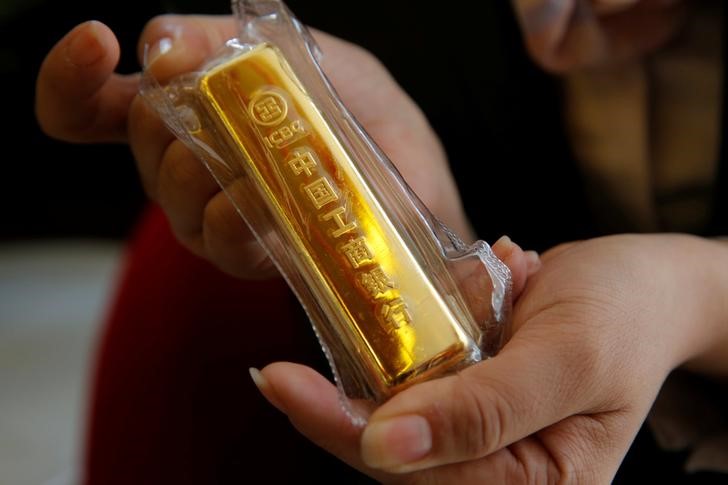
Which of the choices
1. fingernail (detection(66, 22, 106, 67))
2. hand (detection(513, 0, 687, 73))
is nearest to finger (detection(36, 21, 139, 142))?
fingernail (detection(66, 22, 106, 67))

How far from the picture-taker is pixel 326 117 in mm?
297

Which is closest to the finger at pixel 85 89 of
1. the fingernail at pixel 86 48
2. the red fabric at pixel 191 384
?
the fingernail at pixel 86 48

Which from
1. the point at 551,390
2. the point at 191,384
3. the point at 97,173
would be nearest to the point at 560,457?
the point at 551,390

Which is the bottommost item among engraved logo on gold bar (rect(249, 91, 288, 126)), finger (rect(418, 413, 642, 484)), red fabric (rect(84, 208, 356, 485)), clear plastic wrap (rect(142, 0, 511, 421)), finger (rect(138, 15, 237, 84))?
red fabric (rect(84, 208, 356, 485))

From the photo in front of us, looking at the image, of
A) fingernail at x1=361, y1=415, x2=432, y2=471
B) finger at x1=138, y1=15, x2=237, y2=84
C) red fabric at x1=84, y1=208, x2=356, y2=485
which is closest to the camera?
fingernail at x1=361, y1=415, x2=432, y2=471

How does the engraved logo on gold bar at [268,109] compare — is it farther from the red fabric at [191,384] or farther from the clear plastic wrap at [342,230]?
the red fabric at [191,384]

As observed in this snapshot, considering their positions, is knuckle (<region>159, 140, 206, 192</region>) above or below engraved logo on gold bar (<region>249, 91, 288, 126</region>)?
below

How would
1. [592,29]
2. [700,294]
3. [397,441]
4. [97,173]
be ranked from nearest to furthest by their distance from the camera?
[397,441]
[700,294]
[592,29]
[97,173]

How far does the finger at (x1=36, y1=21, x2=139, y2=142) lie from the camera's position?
330 millimetres

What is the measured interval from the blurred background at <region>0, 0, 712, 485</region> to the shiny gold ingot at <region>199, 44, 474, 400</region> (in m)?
0.17

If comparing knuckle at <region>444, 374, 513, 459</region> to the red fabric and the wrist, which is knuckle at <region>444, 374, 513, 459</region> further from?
the red fabric

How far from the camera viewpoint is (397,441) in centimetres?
24

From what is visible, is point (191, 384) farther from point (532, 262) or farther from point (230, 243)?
point (532, 262)

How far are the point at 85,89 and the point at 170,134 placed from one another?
0.05m
